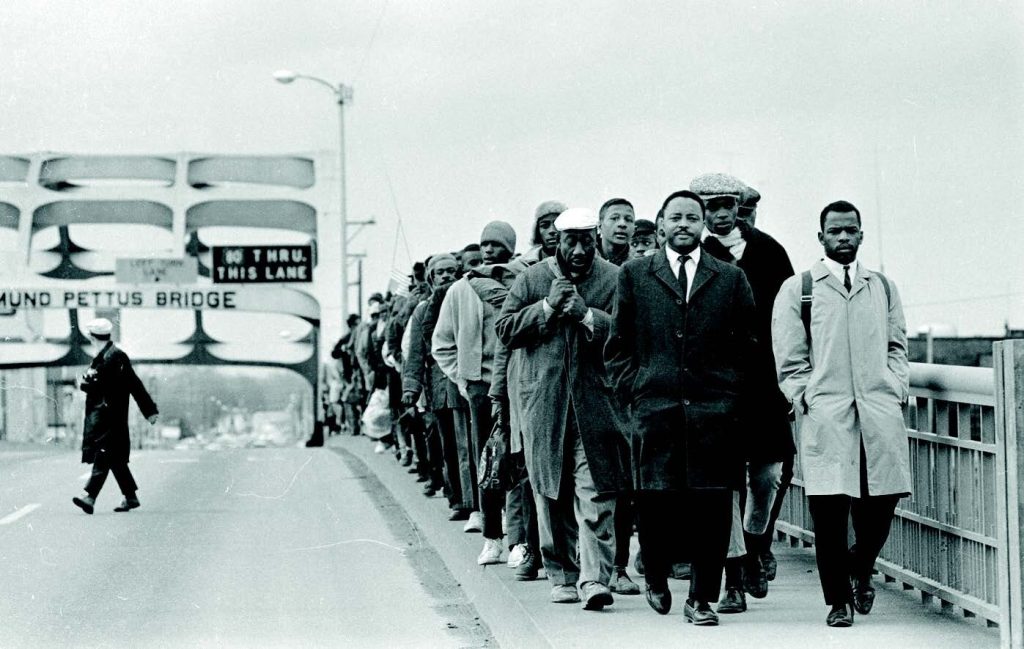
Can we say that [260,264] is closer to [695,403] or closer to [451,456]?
[451,456]

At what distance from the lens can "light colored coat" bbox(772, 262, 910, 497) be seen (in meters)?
6.93

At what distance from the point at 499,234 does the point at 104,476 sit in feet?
20.2

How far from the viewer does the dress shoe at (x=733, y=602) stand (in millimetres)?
7516

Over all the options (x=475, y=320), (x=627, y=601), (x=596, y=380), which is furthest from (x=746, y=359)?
(x=475, y=320)

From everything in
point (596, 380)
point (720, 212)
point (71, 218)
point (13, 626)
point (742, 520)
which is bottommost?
point (13, 626)

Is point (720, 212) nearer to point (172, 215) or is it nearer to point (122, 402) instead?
point (122, 402)

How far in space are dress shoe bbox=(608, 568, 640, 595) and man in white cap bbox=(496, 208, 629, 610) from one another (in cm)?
32

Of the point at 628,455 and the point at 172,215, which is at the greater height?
the point at 172,215

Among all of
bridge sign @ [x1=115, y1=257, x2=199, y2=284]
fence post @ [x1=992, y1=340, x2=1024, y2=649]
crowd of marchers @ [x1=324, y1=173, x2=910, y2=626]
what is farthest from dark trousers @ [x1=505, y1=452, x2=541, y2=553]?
bridge sign @ [x1=115, y1=257, x2=199, y2=284]

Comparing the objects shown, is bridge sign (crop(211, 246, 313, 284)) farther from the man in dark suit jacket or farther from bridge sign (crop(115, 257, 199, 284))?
the man in dark suit jacket

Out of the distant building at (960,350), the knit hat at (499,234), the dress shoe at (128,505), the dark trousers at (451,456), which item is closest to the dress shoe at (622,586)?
the knit hat at (499,234)

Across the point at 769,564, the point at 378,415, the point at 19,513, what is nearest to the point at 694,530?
the point at 769,564

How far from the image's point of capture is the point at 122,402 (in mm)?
14961

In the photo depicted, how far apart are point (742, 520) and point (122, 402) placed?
841 cm
